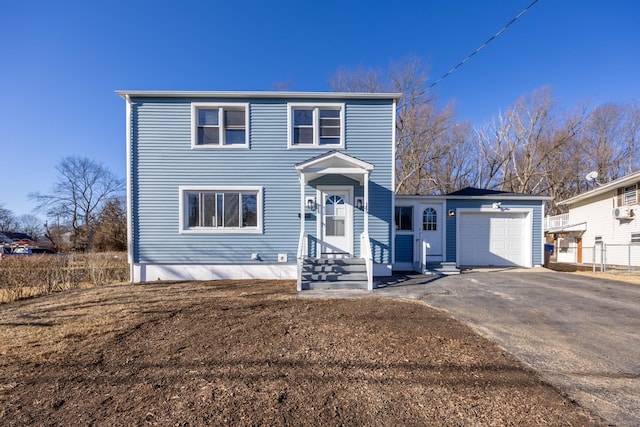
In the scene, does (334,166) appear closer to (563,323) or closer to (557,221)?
(563,323)

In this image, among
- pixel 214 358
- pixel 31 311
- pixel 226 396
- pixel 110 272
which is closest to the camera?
pixel 226 396

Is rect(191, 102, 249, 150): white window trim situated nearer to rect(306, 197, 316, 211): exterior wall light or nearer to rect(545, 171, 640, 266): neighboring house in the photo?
rect(306, 197, 316, 211): exterior wall light

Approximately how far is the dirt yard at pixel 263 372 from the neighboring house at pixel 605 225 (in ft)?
41.4

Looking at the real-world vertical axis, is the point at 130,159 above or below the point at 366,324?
above

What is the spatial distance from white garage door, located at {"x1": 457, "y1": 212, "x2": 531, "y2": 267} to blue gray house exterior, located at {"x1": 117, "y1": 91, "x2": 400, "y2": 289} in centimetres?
393

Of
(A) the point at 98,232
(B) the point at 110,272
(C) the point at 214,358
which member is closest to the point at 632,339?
(C) the point at 214,358

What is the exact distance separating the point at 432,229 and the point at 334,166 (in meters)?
4.82

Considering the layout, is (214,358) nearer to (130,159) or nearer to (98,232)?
(130,159)

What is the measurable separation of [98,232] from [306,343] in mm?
30879

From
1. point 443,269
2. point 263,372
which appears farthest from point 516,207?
point 263,372

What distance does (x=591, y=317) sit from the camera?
4.94m

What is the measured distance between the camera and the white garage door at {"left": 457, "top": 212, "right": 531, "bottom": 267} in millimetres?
10641

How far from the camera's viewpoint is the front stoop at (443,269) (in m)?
9.30

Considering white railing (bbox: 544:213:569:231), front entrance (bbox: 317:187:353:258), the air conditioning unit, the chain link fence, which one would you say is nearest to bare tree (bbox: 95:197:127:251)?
front entrance (bbox: 317:187:353:258)
